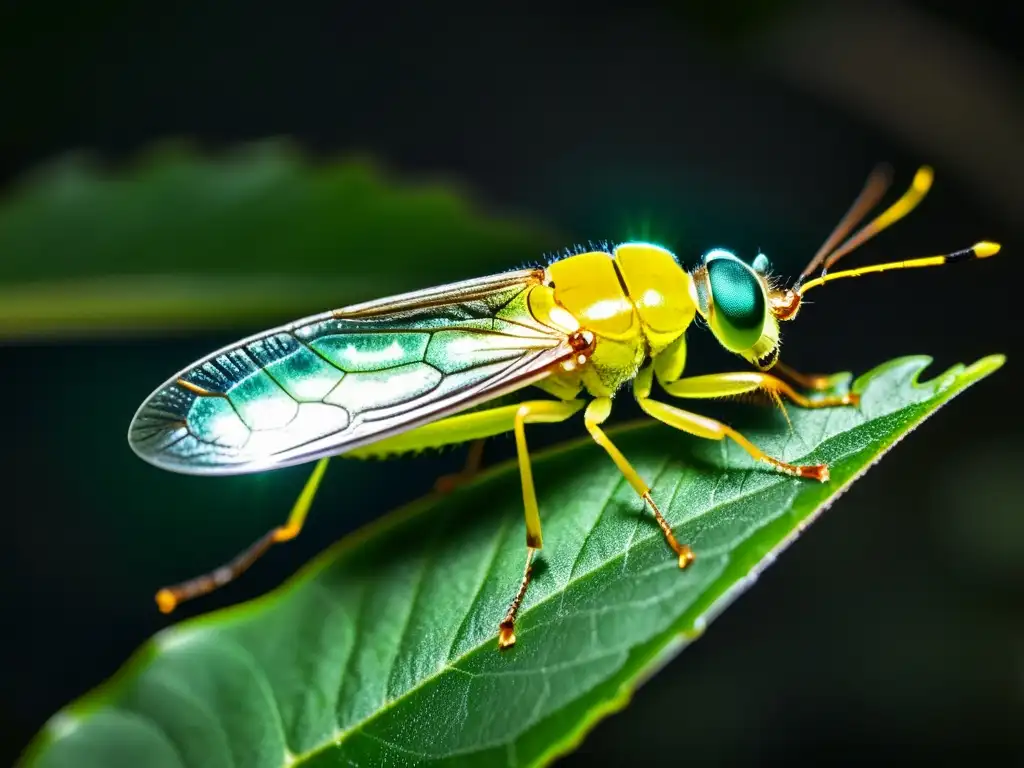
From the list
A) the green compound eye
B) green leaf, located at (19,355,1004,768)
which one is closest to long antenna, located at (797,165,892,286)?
the green compound eye

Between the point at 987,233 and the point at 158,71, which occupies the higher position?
the point at 158,71

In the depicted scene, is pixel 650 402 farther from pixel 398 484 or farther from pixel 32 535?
pixel 32 535

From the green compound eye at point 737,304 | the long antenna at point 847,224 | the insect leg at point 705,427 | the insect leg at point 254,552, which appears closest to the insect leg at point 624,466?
the insect leg at point 705,427

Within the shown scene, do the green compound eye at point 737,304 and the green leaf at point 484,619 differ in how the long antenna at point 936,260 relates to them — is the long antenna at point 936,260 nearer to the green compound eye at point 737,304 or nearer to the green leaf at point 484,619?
the green compound eye at point 737,304

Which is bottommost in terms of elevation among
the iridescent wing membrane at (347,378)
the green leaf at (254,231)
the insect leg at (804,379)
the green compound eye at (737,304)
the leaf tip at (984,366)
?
the leaf tip at (984,366)

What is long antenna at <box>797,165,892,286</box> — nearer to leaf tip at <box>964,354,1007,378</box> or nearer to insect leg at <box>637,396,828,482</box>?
insect leg at <box>637,396,828,482</box>

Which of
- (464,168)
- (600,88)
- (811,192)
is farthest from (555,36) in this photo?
(811,192)

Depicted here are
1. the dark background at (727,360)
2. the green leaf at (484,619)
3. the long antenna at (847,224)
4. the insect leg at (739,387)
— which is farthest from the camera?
the dark background at (727,360)
